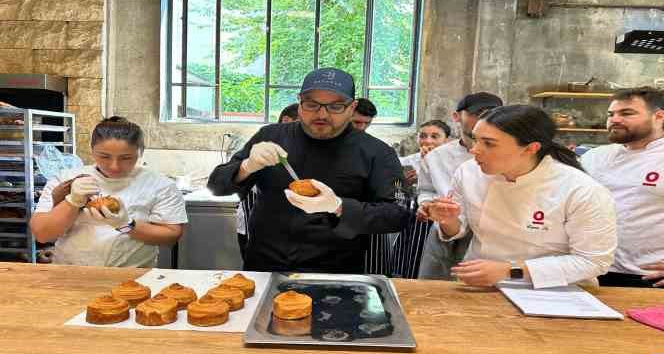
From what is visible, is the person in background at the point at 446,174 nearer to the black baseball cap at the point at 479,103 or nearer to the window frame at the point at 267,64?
the black baseball cap at the point at 479,103

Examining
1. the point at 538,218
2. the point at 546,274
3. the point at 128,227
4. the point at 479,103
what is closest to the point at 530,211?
the point at 538,218

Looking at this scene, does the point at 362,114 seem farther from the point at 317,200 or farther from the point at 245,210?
the point at 317,200

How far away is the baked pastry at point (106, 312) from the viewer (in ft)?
3.62

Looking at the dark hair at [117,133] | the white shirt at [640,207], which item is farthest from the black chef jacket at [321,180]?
the white shirt at [640,207]

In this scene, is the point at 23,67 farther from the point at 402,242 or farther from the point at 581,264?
the point at 581,264

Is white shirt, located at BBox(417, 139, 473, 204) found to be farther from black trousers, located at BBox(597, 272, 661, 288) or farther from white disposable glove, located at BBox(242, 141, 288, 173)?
white disposable glove, located at BBox(242, 141, 288, 173)

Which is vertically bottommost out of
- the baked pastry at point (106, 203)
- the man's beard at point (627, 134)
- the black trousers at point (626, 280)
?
the black trousers at point (626, 280)

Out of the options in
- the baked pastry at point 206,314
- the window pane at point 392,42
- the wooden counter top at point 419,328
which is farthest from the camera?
the window pane at point 392,42

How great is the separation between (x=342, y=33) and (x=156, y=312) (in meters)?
5.03

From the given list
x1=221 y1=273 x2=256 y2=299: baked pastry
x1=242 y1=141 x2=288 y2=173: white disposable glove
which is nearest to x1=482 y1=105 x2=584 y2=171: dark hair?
x1=242 y1=141 x2=288 y2=173: white disposable glove

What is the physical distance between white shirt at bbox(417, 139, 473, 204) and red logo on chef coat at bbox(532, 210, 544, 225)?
1028 mm

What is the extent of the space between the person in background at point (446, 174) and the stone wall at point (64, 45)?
155 inches

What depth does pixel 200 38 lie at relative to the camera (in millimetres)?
5672

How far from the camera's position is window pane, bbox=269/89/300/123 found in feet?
18.8
